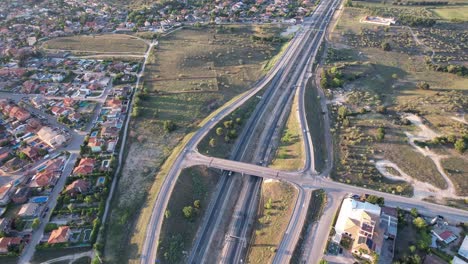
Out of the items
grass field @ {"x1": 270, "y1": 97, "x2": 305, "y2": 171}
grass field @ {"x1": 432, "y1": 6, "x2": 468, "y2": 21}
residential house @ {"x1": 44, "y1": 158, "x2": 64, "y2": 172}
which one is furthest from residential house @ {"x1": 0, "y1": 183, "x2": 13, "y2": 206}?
grass field @ {"x1": 432, "y1": 6, "x2": 468, "y2": 21}

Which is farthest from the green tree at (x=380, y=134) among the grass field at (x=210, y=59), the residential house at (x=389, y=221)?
the grass field at (x=210, y=59)

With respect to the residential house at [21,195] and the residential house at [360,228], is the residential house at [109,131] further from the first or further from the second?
the residential house at [360,228]

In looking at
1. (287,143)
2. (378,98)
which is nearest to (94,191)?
(287,143)

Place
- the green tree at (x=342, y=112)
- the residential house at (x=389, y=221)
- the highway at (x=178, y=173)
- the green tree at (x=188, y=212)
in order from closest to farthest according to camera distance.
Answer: the residential house at (x=389, y=221), the highway at (x=178, y=173), the green tree at (x=188, y=212), the green tree at (x=342, y=112)

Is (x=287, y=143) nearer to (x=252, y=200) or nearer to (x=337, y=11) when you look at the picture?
(x=252, y=200)

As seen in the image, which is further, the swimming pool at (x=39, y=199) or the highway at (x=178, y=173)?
the swimming pool at (x=39, y=199)

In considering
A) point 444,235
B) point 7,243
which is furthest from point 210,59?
point 444,235

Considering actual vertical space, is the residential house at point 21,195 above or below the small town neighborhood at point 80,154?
below
